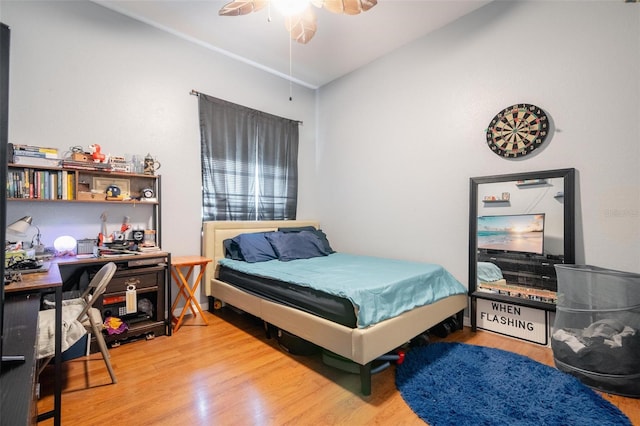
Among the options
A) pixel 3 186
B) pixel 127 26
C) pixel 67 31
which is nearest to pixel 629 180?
pixel 3 186

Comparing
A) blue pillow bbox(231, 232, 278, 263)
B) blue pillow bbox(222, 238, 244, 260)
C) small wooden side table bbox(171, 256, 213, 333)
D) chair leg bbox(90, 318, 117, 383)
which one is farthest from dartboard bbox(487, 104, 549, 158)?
chair leg bbox(90, 318, 117, 383)

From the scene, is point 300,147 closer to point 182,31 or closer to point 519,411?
point 182,31

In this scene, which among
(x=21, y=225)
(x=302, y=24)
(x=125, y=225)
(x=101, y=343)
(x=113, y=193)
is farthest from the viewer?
(x=125, y=225)

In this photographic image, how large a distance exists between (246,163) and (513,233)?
3.01m

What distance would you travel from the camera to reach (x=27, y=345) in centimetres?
99

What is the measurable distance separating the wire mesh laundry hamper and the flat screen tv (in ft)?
1.48

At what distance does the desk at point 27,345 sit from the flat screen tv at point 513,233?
306cm

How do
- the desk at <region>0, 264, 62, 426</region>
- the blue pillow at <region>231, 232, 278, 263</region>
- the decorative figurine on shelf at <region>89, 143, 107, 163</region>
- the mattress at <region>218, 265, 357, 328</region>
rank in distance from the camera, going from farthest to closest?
the blue pillow at <region>231, 232, 278, 263</region> → the decorative figurine on shelf at <region>89, 143, 107, 163</region> → the mattress at <region>218, 265, 357, 328</region> → the desk at <region>0, 264, 62, 426</region>

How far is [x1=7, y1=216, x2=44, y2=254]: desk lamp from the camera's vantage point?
2172 millimetres

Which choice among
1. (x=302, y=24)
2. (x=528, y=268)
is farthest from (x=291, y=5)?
(x=528, y=268)

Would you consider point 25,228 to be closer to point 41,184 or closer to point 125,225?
point 41,184

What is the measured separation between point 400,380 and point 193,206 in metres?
2.70

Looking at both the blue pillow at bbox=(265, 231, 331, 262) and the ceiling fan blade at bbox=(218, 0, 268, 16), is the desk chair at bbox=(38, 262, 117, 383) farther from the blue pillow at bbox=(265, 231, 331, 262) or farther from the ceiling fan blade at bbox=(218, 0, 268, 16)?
the ceiling fan blade at bbox=(218, 0, 268, 16)

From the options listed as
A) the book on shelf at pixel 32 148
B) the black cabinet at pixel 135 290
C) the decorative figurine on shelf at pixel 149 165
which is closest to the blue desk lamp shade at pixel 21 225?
the black cabinet at pixel 135 290
